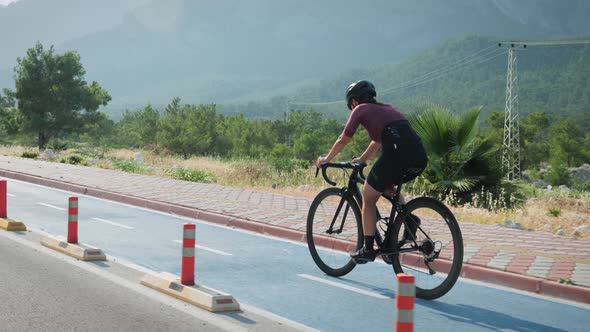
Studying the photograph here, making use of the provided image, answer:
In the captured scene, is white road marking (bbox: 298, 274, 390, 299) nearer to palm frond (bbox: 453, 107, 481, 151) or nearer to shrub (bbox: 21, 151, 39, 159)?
palm frond (bbox: 453, 107, 481, 151)

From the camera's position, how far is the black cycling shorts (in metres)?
6.50

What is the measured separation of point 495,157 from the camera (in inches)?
630

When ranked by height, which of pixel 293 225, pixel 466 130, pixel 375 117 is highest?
pixel 466 130

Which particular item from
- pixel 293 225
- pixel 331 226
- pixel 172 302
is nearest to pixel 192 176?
pixel 293 225

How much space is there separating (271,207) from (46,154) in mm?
22855

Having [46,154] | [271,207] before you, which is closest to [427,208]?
[271,207]

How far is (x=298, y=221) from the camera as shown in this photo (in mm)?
11320

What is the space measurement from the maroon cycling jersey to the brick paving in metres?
2.23

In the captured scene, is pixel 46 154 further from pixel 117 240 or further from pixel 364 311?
pixel 364 311

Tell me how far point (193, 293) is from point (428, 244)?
2.18 metres

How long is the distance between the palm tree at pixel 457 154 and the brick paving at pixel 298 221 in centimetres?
333

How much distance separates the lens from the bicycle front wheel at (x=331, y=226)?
24.3 ft

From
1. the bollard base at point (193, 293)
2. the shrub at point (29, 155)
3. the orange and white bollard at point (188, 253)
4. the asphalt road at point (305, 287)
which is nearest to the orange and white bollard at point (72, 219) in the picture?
the asphalt road at point (305, 287)

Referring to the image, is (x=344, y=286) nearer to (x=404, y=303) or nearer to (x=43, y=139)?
(x=404, y=303)
